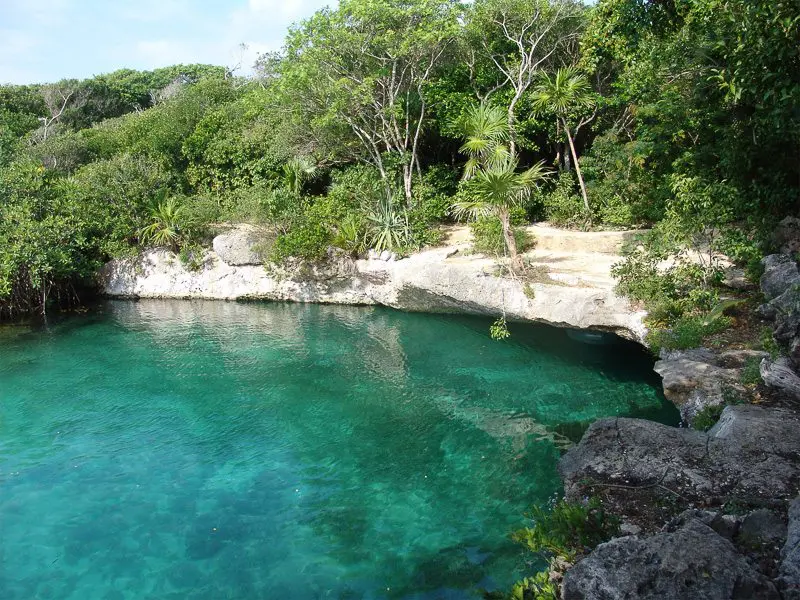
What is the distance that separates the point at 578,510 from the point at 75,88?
5264cm

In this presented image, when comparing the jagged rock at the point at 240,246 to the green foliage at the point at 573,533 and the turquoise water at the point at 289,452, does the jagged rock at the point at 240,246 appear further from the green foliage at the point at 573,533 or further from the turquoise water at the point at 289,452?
the green foliage at the point at 573,533

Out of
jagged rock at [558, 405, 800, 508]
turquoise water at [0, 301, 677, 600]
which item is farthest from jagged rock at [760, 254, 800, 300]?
jagged rock at [558, 405, 800, 508]

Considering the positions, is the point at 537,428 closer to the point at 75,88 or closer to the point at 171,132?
the point at 171,132

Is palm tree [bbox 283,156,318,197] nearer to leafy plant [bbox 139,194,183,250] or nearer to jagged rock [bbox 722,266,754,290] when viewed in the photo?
leafy plant [bbox 139,194,183,250]

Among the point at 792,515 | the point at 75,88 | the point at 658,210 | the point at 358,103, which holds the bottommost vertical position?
the point at 792,515

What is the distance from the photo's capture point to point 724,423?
23.6 feet

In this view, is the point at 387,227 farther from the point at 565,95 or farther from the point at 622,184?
the point at 622,184

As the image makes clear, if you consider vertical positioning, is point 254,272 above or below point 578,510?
above

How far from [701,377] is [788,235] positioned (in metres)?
4.71

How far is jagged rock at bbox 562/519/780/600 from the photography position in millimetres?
4098

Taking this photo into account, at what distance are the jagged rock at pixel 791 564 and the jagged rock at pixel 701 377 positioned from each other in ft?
13.3

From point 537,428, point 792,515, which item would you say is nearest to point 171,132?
point 537,428

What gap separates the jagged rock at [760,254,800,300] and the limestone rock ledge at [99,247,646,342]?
2.21m

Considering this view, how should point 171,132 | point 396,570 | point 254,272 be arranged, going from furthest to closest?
point 171,132 < point 254,272 < point 396,570
